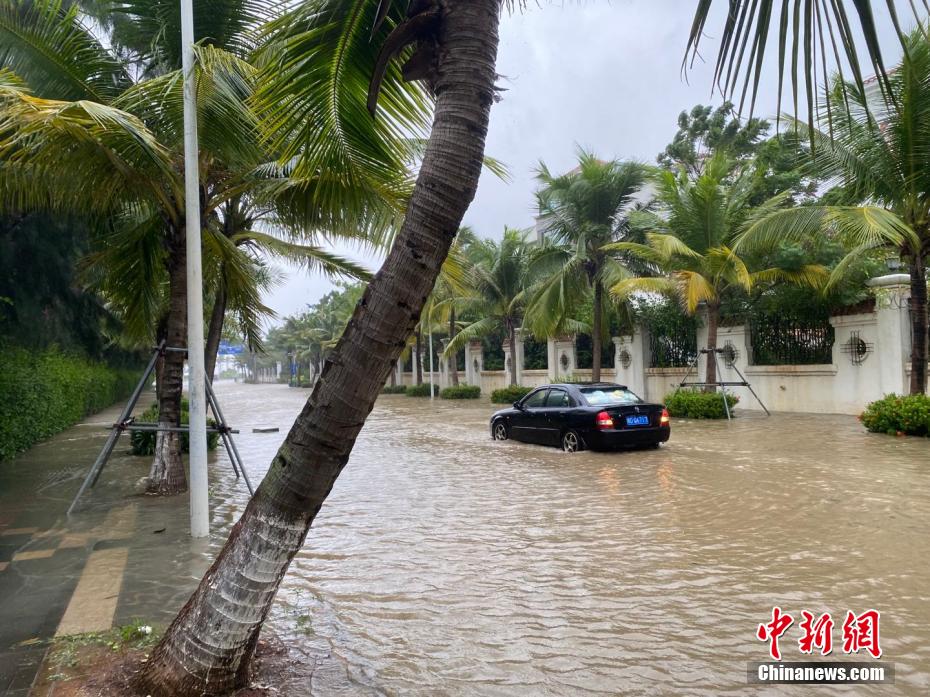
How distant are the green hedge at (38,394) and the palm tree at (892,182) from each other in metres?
15.5

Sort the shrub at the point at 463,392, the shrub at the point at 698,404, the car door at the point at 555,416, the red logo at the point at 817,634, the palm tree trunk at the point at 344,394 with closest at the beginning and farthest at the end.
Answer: the palm tree trunk at the point at 344,394, the red logo at the point at 817,634, the car door at the point at 555,416, the shrub at the point at 698,404, the shrub at the point at 463,392

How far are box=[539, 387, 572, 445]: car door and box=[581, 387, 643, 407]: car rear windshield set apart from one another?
44 cm

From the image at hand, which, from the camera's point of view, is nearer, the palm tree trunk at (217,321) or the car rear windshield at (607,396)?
the palm tree trunk at (217,321)

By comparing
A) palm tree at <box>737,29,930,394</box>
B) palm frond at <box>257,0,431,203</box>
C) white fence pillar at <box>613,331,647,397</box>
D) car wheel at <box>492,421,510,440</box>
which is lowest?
car wheel at <box>492,421,510,440</box>

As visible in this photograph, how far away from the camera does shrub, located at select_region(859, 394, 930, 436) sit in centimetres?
1315

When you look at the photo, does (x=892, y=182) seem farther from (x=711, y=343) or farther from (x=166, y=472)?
(x=166, y=472)

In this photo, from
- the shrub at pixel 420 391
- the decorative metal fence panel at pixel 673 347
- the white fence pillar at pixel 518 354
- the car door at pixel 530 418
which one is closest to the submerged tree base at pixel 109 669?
the car door at pixel 530 418

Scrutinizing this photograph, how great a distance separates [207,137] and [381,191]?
2156mm

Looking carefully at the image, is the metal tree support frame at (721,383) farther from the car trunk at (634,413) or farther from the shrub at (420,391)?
the shrub at (420,391)

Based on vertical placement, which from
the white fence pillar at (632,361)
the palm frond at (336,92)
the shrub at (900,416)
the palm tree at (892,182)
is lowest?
the shrub at (900,416)

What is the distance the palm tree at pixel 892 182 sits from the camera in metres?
11.8

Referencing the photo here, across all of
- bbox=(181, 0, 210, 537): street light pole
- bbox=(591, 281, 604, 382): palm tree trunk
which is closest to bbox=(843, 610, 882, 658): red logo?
bbox=(181, 0, 210, 537): street light pole

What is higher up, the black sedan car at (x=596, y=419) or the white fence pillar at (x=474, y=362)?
the white fence pillar at (x=474, y=362)

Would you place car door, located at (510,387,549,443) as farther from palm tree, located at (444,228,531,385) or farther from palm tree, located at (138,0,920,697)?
palm tree, located at (444,228,531,385)
